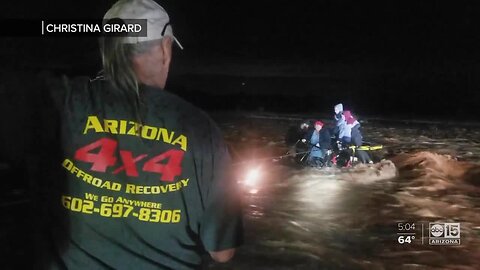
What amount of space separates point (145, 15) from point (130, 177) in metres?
0.30

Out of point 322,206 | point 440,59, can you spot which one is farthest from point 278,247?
point 440,59

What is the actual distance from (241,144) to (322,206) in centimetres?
292

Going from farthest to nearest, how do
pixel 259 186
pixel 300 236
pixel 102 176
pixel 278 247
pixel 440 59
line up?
pixel 440 59, pixel 259 186, pixel 300 236, pixel 278 247, pixel 102 176

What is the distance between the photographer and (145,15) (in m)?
0.89

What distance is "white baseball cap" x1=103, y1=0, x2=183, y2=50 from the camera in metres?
0.87

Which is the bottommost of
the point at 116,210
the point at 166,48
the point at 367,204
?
the point at 367,204

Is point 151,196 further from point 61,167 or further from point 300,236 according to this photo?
point 300,236

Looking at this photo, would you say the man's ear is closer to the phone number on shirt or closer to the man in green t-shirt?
the man in green t-shirt

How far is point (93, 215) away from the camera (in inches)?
33.3

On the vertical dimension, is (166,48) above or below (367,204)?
above

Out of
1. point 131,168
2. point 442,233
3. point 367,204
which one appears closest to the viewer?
point 131,168

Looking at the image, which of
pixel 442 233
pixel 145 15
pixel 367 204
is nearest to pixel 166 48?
pixel 145 15

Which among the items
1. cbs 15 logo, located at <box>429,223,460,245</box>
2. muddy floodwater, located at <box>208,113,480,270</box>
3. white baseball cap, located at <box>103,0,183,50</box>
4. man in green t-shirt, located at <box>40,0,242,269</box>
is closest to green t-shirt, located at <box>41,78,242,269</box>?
man in green t-shirt, located at <box>40,0,242,269</box>

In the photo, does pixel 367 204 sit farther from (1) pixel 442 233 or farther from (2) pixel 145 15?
(2) pixel 145 15
